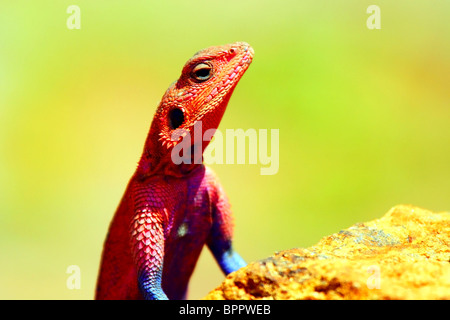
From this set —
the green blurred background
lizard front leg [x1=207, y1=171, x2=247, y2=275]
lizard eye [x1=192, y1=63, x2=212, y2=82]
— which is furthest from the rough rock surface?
the green blurred background

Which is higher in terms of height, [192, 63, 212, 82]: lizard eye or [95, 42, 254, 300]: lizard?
[192, 63, 212, 82]: lizard eye

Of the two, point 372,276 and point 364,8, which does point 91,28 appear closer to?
point 364,8

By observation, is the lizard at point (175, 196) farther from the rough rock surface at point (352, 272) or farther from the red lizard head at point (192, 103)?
the rough rock surface at point (352, 272)

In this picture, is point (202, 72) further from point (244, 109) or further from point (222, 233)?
point (244, 109)

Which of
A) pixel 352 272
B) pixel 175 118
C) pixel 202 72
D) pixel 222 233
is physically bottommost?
pixel 222 233

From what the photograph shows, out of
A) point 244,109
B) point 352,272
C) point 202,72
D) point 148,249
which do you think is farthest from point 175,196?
point 244,109

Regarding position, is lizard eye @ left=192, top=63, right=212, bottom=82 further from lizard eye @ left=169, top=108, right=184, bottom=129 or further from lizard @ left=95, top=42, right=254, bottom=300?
lizard eye @ left=169, top=108, right=184, bottom=129
